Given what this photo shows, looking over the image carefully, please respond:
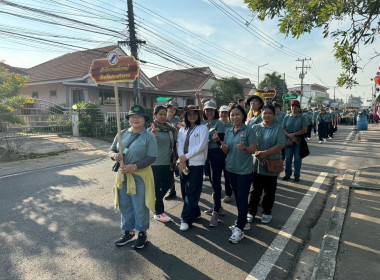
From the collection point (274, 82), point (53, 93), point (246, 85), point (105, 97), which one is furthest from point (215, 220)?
point (246, 85)

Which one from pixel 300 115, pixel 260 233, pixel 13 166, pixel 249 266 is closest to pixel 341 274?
pixel 249 266

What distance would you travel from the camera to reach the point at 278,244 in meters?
3.52

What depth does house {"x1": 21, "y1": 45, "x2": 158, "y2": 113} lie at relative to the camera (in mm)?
19828

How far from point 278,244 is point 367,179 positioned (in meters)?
3.83

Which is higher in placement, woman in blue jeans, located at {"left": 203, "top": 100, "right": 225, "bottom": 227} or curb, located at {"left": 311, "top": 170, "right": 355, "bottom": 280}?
woman in blue jeans, located at {"left": 203, "top": 100, "right": 225, "bottom": 227}

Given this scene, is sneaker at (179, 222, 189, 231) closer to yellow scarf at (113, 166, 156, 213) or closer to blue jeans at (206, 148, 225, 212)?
blue jeans at (206, 148, 225, 212)

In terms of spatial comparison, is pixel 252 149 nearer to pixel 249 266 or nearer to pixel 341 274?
pixel 249 266

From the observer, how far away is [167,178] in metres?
4.25

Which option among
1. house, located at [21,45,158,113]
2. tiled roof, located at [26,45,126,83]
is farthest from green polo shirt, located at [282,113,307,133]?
tiled roof, located at [26,45,126,83]

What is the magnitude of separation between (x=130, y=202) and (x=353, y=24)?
447cm

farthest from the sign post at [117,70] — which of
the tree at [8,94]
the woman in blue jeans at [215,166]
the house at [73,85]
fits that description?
the house at [73,85]

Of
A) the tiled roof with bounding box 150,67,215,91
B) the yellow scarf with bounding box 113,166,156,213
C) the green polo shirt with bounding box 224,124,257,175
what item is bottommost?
the yellow scarf with bounding box 113,166,156,213

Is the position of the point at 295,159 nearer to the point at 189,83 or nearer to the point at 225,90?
the point at 225,90

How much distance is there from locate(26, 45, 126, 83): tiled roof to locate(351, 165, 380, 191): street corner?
56.0 ft
